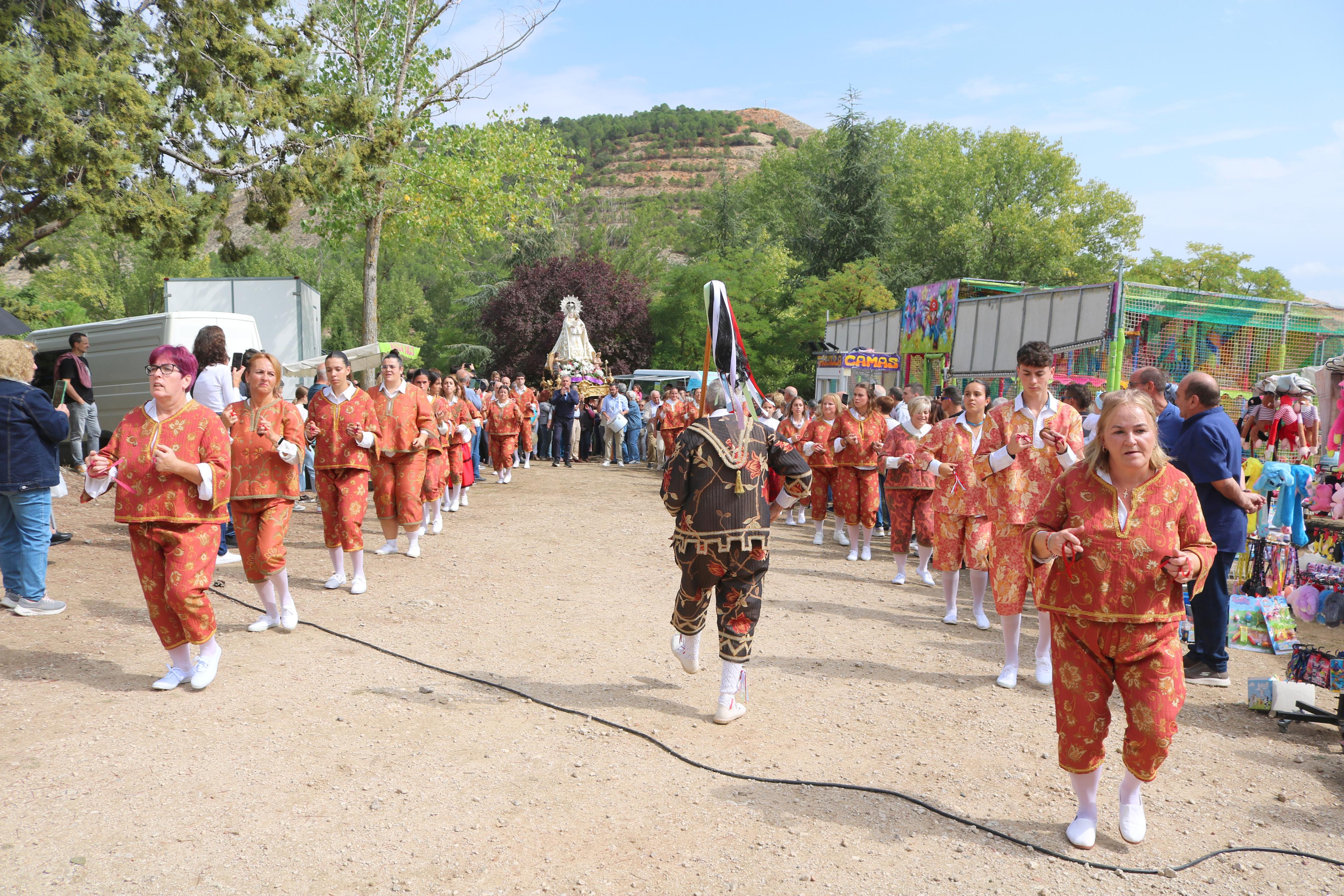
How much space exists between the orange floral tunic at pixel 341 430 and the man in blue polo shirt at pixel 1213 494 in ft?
19.0

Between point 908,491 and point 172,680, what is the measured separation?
6.26m

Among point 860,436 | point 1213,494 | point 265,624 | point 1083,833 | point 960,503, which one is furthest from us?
point 860,436

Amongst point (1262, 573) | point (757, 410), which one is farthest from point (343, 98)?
point (1262, 573)

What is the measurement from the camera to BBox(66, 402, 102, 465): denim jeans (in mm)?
12680

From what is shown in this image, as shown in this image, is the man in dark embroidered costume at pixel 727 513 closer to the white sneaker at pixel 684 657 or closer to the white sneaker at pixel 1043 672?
the white sneaker at pixel 684 657

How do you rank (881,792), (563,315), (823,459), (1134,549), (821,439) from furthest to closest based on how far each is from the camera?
(563,315)
(821,439)
(823,459)
(881,792)
(1134,549)

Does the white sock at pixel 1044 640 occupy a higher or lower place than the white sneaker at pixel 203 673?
higher

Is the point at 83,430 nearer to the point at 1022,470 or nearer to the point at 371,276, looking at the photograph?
the point at 371,276

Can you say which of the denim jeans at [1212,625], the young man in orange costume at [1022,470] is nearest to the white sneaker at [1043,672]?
the young man in orange costume at [1022,470]

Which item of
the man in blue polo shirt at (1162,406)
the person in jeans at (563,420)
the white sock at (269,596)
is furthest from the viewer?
the person in jeans at (563,420)

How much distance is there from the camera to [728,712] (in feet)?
15.8

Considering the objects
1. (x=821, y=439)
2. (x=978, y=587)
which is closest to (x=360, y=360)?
(x=821, y=439)

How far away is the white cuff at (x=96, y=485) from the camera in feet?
15.1

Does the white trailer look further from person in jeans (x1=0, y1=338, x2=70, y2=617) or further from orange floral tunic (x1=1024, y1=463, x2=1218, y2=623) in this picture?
orange floral tunic (x1=1024, y1=463, x2=1218, y2=623)
